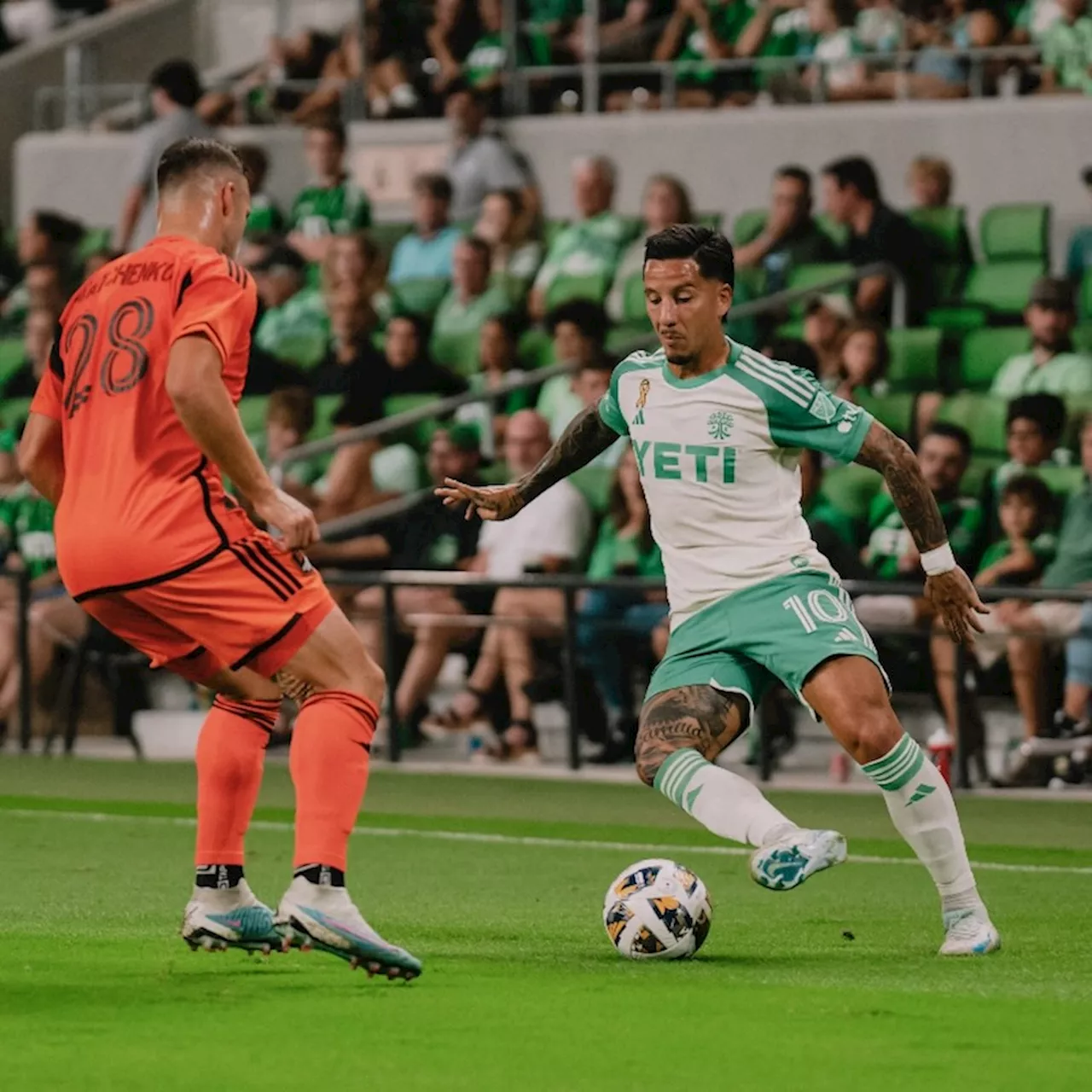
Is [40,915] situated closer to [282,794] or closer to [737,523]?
[737,523]

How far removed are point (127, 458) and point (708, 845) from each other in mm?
4846

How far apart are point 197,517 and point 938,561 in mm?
2096

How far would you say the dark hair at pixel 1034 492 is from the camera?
526 inches

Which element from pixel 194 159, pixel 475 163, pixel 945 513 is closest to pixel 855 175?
pixel 945 513

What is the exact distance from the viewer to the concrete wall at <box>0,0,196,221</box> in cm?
2366

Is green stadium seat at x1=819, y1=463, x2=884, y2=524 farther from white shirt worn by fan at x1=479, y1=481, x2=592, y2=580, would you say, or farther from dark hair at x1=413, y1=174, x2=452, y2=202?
dark hair at x1=413, y1=174, x2=452, y2=202

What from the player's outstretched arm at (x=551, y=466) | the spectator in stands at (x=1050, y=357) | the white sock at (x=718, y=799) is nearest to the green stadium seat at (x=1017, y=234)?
the spectator in stands at (x=1050, y=357)

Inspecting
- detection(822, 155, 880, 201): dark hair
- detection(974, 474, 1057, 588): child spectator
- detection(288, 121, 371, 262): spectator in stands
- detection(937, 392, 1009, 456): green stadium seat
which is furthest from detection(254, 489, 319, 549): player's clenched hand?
detection(288, 121, 371, 262): spectator in stands

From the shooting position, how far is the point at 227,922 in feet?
24.2

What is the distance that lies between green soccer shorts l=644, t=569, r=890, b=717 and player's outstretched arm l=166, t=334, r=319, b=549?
1543 mm

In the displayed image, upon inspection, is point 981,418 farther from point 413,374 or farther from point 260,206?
point 260,206

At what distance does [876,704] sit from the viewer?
24.7 ft

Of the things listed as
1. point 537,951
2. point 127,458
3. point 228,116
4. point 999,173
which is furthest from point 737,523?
point 228,116

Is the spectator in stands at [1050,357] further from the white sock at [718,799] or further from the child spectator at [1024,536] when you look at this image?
the white sock at [718,799]
